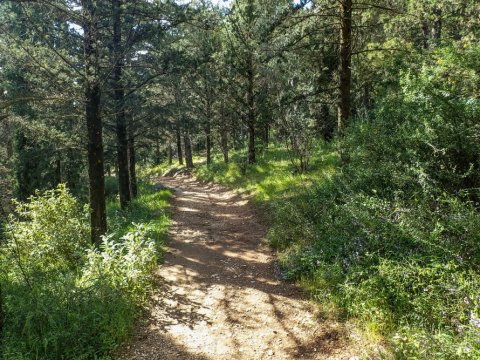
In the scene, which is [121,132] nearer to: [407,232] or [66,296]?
[66,296]

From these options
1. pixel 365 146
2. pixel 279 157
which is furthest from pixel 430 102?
pixel 279 157

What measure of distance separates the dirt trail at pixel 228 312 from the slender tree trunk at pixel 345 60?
4178 millimetres

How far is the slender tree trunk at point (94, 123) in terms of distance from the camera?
7.49m

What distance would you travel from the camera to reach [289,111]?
1280 centimetres

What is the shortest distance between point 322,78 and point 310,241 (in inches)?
429

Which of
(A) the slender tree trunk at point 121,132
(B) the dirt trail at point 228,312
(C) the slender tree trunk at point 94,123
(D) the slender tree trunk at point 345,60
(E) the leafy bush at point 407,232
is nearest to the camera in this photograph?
(E) the leafy bush at point 407,232

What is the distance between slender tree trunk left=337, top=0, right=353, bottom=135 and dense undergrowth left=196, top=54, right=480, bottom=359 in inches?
48.7

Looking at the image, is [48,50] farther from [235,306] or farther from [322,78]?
[322,78]

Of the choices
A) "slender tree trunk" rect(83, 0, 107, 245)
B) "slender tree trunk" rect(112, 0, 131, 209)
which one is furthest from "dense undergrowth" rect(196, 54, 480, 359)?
"slender tree trunk" rect(112, 0, 131, 209)

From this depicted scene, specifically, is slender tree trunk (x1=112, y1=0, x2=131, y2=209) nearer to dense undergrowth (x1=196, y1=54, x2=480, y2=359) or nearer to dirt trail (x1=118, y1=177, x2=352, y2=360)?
dirt trail (x1=118, y1=177, x2=352, y2=360)

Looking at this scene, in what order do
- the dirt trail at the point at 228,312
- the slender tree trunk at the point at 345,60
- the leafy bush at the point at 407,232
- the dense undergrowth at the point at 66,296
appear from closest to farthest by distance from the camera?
the leafy bush at the point at 407,232, the dense undergrowth at the point at 66,296, the dirt trail at the point at 228,312, the slender tree trunk at the point at 345,60

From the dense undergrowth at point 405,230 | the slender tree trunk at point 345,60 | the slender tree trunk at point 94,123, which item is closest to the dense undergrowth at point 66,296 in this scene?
the slender tree trunk at point 94,123

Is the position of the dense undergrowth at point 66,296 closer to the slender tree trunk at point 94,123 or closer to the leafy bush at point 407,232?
the slender tree trunk at point 94,123

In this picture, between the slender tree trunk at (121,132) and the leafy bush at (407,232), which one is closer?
the leafy bush at (407,232)
